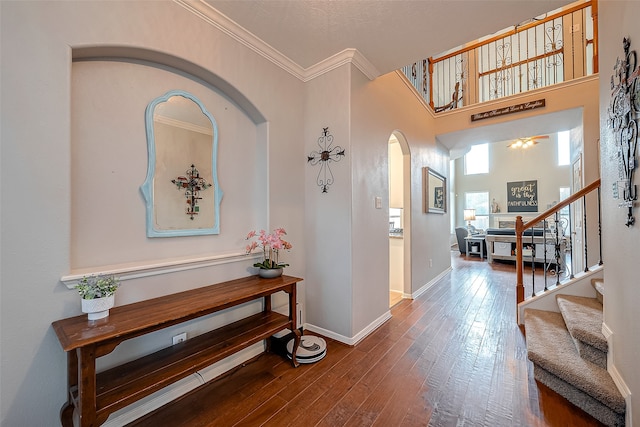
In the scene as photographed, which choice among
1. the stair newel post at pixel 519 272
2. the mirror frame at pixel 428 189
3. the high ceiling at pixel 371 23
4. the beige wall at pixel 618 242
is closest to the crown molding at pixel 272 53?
the high ceiling at pixel 371 23

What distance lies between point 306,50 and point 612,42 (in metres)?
2.13

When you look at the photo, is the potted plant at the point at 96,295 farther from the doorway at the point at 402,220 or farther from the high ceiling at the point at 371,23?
the doorway at the point at 402,220

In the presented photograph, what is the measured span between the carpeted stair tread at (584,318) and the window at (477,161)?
9.54 metres

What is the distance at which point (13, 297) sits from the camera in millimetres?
1186

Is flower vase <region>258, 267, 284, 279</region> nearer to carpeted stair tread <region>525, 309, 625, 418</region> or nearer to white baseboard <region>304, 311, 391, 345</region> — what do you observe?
white baseboard <region>304, 311, 391, 345</region>

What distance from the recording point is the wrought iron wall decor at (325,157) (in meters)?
2.48

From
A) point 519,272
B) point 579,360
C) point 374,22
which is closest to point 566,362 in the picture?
point 579,360

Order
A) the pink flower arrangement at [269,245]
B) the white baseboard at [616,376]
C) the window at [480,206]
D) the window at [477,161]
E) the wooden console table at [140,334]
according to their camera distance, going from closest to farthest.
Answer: the wooden console table at [140,334] < the white baseboard at [616,376] < the pink flower arrangement at [269,245] < the window at [480,206] < the window at [477,161]

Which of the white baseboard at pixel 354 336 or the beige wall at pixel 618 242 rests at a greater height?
the beige wall at pixel 618 242

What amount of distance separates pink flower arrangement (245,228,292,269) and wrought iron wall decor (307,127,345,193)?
2.32ft

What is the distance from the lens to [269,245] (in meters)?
2.09

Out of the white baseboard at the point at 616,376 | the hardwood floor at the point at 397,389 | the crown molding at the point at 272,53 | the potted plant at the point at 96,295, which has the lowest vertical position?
the hardwood floor at the point at 397,389

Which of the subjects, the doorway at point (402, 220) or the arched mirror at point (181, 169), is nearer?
the arched mirror at point (181, 169)

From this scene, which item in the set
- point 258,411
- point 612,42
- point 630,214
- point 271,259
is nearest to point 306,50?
point 271,259
